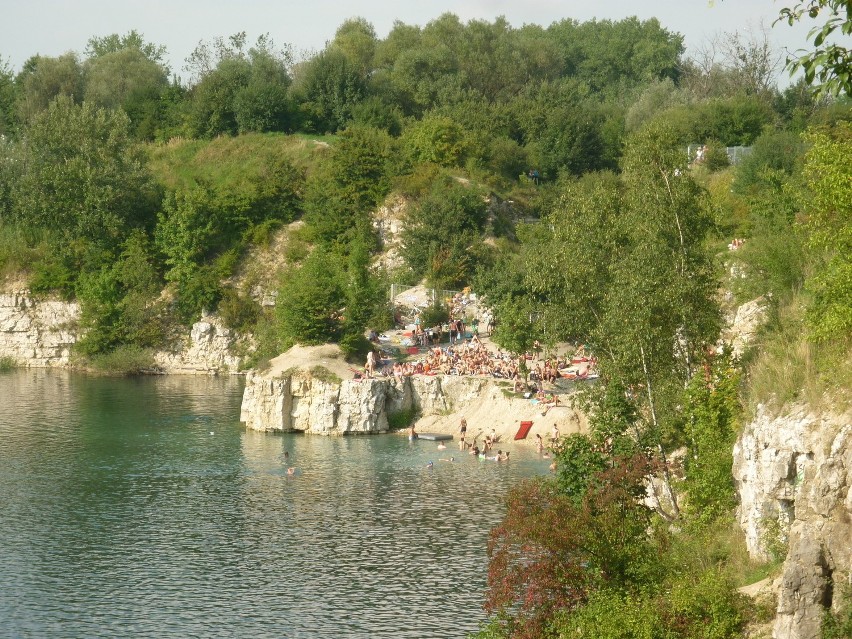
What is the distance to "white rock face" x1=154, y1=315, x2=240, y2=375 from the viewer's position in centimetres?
8906

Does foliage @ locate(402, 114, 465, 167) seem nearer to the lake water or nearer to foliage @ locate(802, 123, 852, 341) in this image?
the lake water

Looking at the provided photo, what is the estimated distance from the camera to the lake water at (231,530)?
36.9 meters

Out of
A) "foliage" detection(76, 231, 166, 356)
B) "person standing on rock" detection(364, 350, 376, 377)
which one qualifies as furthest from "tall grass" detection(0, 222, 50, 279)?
"person standing on rock" detection(364, 350, 376, 377)

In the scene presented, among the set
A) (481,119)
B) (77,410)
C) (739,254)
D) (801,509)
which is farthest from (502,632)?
(481,119)

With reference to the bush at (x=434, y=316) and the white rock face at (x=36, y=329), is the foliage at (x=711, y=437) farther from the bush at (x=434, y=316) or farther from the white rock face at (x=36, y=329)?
the white rock face at (x=36, y=329)

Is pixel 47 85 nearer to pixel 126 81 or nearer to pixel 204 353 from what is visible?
pixel 126 81

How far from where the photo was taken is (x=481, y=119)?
106 meters

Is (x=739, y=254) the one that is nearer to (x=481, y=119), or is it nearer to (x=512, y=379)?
(x=512, y=379)

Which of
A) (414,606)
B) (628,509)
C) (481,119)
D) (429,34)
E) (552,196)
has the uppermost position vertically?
(429,34)

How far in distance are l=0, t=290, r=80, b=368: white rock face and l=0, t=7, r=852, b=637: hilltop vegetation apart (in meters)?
1.75

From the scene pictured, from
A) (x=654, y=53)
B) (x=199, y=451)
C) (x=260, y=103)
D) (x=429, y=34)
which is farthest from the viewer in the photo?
(x=654, y=53)

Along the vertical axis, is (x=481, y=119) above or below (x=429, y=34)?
below

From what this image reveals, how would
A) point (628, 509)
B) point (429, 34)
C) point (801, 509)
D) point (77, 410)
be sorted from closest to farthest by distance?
point (801, 509), point (628, 509), point (77, 410), point (429, 34)

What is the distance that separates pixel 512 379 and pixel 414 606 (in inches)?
1109
